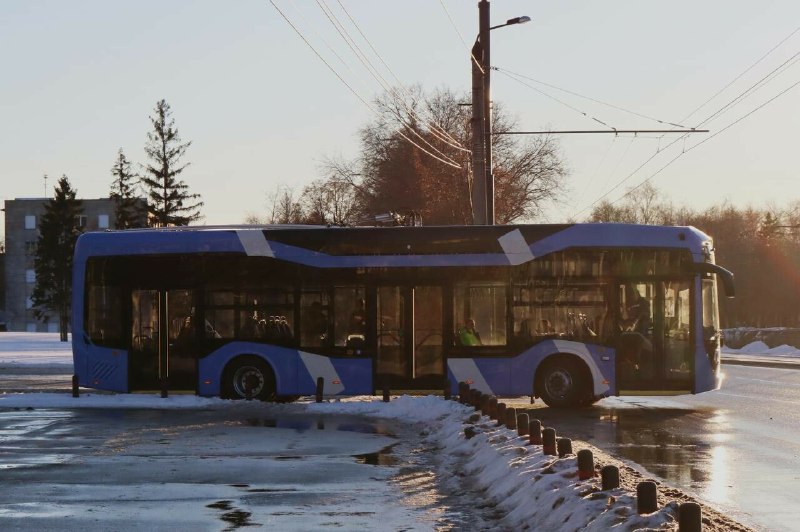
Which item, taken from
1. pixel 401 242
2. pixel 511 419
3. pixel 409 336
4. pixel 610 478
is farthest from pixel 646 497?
pixel 401 242

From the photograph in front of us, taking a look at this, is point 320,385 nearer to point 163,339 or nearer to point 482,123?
point 163,339

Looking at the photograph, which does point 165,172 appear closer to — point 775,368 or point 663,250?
point 775,368

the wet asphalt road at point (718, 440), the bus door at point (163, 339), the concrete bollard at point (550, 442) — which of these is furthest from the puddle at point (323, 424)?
the concrete bollard at point (550, 442)

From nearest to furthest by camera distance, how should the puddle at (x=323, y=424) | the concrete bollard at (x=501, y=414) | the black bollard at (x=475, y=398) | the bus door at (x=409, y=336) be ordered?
the concrete bollard at (x=501, y=414), the black bollard at (x=475, y=398), the puddle at (x=323, y=424), the bus door at (x=409, y=336)

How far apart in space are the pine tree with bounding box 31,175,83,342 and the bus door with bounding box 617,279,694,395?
64.2 metres

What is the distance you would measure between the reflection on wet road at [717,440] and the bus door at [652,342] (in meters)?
0.58

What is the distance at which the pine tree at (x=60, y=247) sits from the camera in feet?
293

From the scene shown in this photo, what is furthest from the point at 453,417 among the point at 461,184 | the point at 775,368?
the point at 461,184

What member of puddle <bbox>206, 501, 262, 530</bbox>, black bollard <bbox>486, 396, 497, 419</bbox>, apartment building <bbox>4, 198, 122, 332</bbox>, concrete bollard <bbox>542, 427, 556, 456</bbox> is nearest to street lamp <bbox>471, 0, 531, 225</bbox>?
black bollard <bbox>486, 396, 497, 419</bbox>

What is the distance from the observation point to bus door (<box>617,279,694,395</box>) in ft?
79.7

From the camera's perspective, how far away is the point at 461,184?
74.6m

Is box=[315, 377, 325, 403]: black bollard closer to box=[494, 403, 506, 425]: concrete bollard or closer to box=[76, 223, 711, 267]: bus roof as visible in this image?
box=[76, 223, 711, 267]: bus roof

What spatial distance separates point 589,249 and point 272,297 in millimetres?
5828

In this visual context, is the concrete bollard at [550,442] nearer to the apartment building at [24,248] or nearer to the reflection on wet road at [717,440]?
the reflection on wet road at [717,440]
